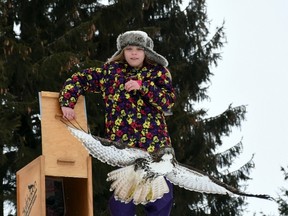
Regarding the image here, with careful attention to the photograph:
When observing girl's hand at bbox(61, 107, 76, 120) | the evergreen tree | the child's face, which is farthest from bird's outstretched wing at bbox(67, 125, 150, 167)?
the evergreen tree

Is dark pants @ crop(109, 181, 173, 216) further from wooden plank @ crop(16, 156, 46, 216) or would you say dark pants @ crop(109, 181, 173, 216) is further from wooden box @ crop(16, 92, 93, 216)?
wooden plank @ crop(16, 156, 46, 216)

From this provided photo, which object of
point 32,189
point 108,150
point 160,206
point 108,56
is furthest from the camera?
point 108,56

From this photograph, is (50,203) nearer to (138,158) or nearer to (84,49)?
(138,158)

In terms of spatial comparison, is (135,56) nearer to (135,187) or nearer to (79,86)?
(79,86)

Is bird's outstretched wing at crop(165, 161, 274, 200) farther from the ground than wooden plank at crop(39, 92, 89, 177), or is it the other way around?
wooden plank at crop(39, 92, 89, 177)

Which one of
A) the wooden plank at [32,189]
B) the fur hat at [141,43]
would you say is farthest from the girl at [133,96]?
the wooden plank at [32,189]

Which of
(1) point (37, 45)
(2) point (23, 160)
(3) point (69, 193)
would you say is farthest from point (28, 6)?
(3) point (69, 193)

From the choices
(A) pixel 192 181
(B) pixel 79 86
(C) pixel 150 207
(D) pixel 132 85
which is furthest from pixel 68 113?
(A) pixel 192 181

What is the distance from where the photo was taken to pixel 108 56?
14508mm

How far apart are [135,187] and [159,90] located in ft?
1.93

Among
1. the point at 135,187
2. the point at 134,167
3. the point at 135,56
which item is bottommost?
the point at 135,187

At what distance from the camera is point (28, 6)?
14078mm

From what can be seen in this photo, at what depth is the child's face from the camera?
6.41 metres

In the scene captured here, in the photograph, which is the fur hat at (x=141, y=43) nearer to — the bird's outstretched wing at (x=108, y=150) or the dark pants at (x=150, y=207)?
→ the bird's outstretched wing at (x=108, y=150)
